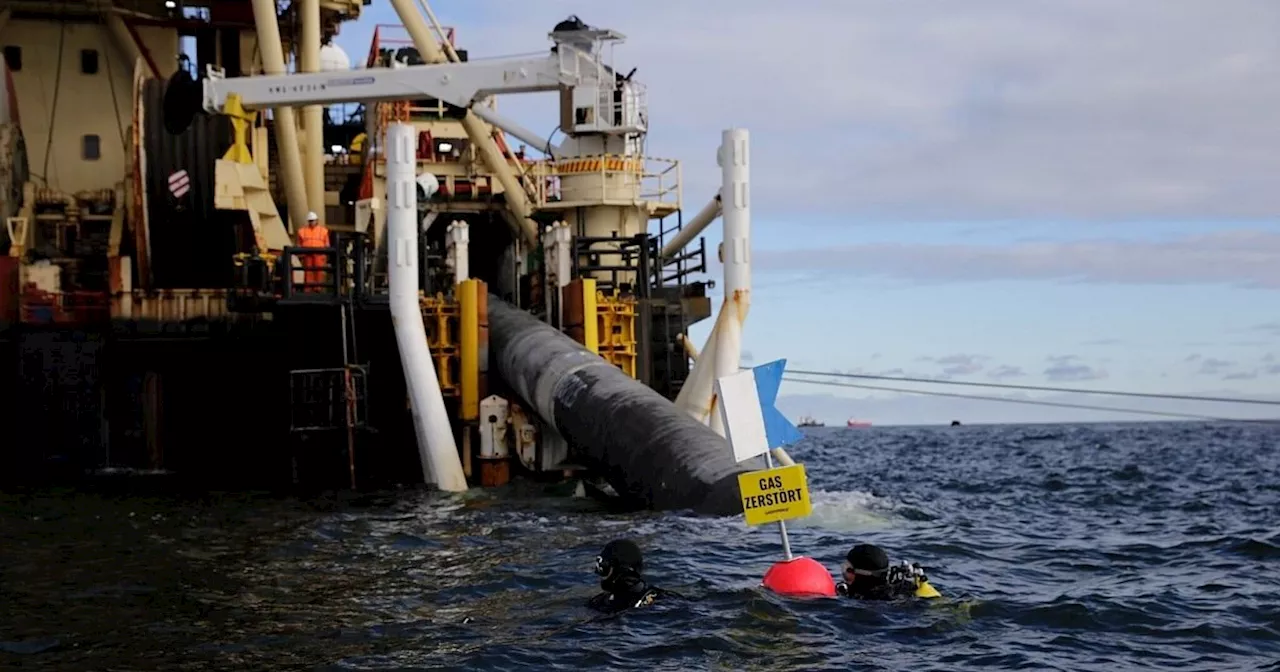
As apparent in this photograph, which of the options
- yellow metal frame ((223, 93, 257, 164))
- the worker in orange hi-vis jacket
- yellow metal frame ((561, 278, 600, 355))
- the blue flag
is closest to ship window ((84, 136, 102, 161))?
yellow metal frame ((223, 93, 257, 164))

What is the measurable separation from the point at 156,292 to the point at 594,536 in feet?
40.4

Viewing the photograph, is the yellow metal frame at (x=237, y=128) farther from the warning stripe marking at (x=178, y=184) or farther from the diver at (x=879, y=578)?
the diver at (x=879, y=578)

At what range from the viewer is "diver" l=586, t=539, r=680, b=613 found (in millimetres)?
11641

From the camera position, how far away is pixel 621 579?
11703mm

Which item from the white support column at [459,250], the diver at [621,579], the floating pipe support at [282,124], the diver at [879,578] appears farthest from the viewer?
the floating pipe support at [282,124]

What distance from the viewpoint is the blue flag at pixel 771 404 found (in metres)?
13.0

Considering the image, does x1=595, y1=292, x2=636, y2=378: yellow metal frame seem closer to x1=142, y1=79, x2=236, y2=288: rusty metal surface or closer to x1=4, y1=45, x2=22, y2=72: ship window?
x1=142, y1=79, x2=236, y2=288: rusty metal surface

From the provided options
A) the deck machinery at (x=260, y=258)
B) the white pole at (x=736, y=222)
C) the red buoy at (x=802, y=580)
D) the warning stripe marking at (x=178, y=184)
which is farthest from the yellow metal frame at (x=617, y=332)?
the red buoy at (x=802, y=580)

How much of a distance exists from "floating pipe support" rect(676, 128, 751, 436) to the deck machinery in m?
1.51

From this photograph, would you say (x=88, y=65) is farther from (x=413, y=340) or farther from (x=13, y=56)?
(x=413, y=340)

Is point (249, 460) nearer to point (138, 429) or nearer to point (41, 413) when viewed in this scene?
point (138, 429)

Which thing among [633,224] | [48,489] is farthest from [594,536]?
[633,224]

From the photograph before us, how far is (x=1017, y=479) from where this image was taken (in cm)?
3045

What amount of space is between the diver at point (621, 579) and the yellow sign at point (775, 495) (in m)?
1.00
